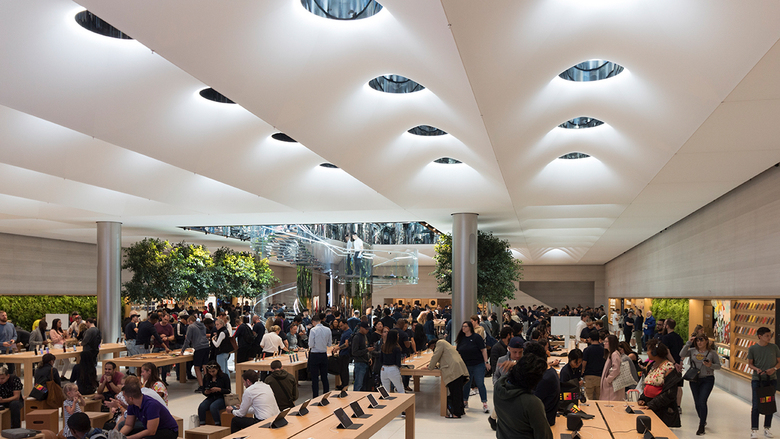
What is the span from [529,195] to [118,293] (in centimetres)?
1223

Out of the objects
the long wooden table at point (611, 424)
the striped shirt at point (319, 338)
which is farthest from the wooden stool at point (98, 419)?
the long wooden table at point (611, 424)

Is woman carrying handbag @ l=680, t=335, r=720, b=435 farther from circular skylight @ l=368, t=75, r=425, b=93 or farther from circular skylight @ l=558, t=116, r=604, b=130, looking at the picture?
circular skylight @ l=368, t=75, r=425, b=93

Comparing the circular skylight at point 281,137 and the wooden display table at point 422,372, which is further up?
the circular skylight at point 281,137

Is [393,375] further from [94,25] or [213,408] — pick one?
[94,25]

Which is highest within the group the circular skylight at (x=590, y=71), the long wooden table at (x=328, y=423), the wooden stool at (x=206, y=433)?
the circular skylight at (x=590, y=71)

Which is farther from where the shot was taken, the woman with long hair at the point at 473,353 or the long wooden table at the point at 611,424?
the woman with long hair at the point at 473,353

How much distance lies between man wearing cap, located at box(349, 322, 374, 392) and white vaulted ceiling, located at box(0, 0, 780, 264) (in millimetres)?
2778

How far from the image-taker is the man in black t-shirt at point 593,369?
859 cm

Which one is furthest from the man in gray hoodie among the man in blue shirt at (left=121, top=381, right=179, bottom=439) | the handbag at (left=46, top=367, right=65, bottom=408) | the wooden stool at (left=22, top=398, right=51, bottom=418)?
the man in blue shirt at (left=121, top=381, right=179, bottom=439)

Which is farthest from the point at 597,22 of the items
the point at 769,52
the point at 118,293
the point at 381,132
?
the point at 118,293

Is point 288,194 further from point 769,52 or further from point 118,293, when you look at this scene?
point 769,52

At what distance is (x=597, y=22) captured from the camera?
18.5 feet

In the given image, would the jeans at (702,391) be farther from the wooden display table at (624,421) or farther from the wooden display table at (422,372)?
the wooden display table at (422,372)

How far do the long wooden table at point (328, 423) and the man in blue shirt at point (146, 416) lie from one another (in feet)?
2.70
